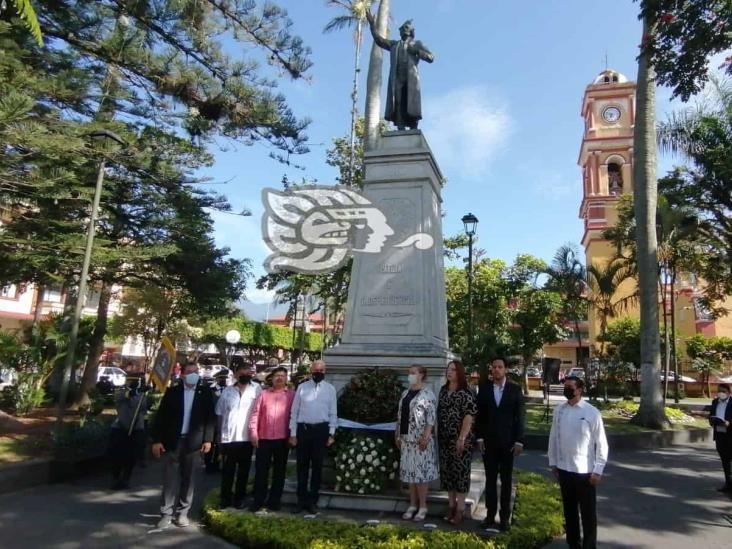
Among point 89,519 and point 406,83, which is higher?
point 406,83

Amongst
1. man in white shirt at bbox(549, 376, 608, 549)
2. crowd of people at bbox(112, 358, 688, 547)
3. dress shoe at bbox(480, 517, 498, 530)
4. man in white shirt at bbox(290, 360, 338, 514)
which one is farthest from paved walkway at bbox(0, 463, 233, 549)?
man in white shirt at bbox(549, 376, 608, 549)

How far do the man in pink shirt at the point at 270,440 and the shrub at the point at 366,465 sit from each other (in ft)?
2.07

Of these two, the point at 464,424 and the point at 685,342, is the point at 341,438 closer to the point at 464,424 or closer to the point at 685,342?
the point at 464,424

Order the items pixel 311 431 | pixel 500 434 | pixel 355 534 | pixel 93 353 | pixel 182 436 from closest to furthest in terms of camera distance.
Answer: pixel 355 534, pixel 500 434, pixel 182 436, pixel 311 431, pixel 93 353

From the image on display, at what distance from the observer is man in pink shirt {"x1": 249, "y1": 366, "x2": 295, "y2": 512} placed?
5656mm

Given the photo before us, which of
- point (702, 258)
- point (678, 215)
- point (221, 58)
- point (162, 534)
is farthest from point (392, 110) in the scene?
point (702, 258)

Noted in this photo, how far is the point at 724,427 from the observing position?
723 cm

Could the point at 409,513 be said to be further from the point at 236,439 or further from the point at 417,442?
the point at 236,439

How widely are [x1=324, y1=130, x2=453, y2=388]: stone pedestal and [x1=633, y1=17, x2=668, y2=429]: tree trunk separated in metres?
8.42

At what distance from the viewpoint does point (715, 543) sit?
200 inches

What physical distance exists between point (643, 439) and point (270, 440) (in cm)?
947

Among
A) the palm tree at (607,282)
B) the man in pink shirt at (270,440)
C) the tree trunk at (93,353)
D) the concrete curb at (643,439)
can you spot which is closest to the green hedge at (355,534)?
the man in pink shirt at (270,440)

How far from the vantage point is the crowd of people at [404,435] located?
470 centimetres

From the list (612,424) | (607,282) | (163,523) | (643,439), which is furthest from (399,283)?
(607,282)
